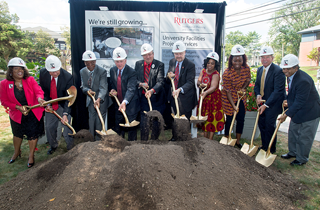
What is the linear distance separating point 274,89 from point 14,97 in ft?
14.0

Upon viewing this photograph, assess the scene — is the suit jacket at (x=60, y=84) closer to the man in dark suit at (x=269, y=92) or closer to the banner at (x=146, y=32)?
the banner at (x=146, y=32)

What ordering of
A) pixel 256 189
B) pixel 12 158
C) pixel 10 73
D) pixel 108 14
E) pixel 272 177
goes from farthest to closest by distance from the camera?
1. pixel 108 14
2. pixel 12 158
3. pixel 10 73
4. pixel 272 177
5. pixel 256 189

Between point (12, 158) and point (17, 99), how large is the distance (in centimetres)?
110

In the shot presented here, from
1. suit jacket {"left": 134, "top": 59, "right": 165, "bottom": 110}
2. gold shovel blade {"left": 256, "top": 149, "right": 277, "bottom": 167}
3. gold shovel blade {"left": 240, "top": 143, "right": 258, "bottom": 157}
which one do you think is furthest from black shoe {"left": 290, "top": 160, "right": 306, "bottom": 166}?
suit jacket {"left": 134, "top": 59, "right": 165, "bottom": 110}

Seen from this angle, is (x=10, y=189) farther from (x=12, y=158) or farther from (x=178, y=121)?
(x=178, y=121)

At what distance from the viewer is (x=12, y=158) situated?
345cm

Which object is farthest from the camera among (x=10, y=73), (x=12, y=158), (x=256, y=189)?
(x=12, y=158)

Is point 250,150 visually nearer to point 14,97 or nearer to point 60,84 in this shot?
point 60,84

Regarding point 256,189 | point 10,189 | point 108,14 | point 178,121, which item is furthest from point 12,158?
point 256,189

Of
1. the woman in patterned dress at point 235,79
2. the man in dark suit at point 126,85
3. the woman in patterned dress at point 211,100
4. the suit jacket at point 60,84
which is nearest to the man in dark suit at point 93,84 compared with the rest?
the man in dark suit at point 126,85

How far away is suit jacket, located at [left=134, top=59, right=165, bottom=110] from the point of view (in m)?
3.74

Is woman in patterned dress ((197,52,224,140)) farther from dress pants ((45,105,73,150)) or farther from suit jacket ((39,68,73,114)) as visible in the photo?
dress pants ((45,105,73,150))

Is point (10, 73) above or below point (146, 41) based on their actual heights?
below

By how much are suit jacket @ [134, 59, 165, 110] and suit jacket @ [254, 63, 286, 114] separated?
188cm
